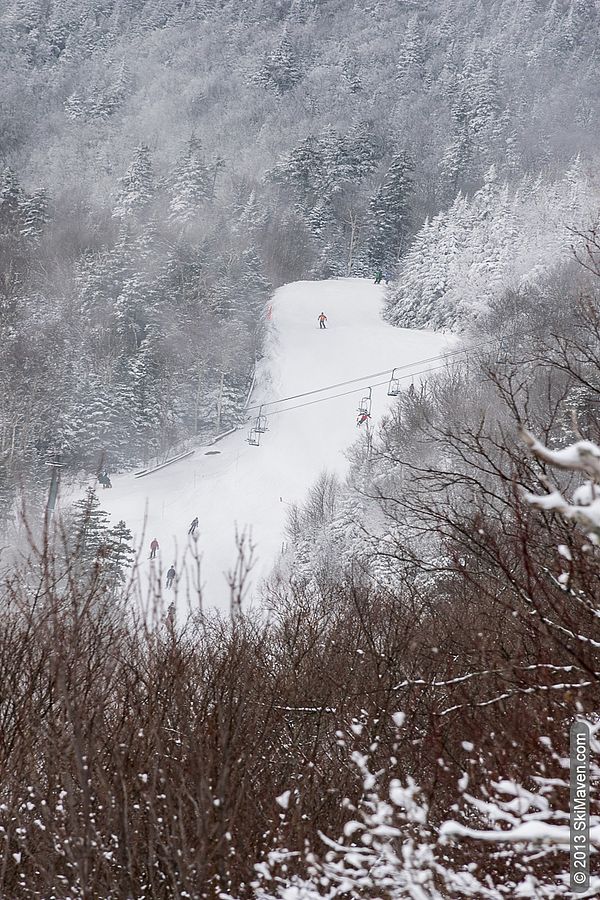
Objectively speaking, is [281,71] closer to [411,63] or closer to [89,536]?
[411,63]

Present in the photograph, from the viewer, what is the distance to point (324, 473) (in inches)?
1417

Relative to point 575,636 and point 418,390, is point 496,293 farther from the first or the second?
point 575,636

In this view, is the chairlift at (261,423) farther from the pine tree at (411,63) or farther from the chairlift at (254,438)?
the pine tree at (411,63)

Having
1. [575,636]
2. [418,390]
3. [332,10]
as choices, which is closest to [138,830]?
[575,636]

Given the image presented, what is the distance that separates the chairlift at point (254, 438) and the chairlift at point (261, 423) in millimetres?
281

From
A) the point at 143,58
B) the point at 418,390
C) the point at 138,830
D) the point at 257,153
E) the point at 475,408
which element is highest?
the point at 143,58

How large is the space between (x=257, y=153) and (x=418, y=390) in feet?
219

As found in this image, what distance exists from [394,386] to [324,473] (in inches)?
371

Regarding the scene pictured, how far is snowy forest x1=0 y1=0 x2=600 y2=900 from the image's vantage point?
3.52m

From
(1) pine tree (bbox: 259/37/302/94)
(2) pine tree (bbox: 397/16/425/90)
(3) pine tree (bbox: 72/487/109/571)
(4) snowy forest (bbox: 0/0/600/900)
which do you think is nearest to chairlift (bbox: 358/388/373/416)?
(4) snowy forest (bbox: 0/0/600/900)

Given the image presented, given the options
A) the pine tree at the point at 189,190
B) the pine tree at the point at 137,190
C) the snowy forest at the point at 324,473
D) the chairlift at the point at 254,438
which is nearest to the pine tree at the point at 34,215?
the snowy forest at the point at 324,473

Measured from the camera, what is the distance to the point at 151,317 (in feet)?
160

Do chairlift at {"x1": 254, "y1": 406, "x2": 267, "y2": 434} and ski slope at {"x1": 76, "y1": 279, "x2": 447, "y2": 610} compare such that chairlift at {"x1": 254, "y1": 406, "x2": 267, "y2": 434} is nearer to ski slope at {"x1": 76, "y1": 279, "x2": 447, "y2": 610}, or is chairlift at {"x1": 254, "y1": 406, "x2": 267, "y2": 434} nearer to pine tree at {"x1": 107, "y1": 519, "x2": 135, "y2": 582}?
ski slope at {"x1": 76, "y1": 279, "x2": 447, "y2": 610}

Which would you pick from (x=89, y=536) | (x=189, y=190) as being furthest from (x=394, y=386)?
(x=189, y=190)
